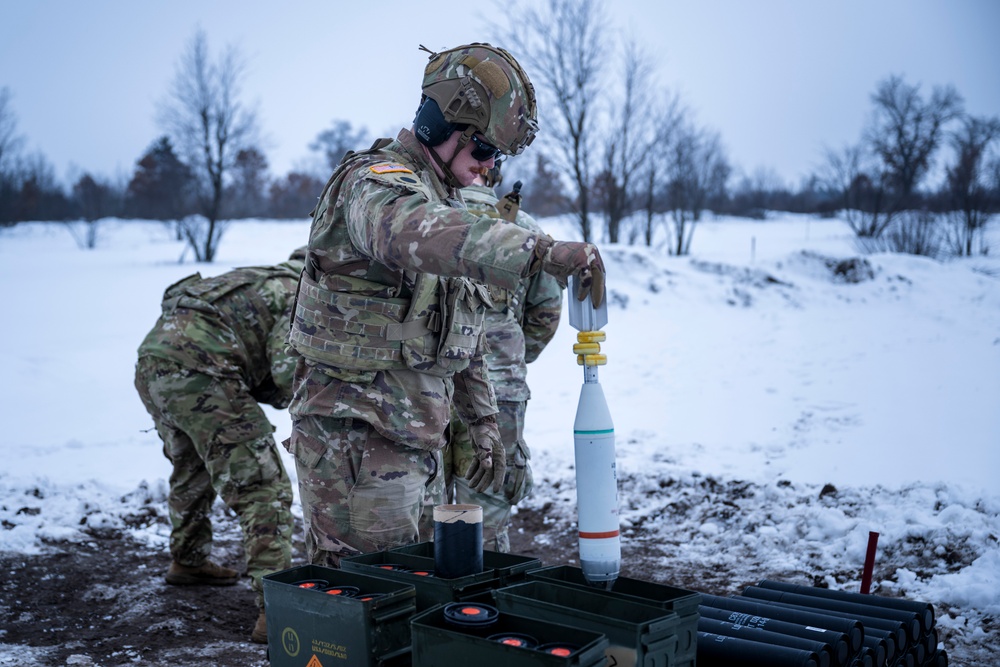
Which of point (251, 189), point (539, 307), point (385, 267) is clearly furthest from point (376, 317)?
point (251, 189)

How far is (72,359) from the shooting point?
10789 mm

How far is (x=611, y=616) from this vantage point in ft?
6.47

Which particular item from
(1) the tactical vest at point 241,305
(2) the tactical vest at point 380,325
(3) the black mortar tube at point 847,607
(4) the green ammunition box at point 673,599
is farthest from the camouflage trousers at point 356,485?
(1) the tactical vest at point 241,305

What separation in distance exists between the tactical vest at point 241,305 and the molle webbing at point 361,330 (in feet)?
5.88

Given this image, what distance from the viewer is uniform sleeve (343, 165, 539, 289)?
1.96 meters

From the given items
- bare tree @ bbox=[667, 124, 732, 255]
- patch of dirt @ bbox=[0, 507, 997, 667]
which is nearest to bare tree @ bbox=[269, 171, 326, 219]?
bare tree @ bbox=[667, 124, 732, 255]

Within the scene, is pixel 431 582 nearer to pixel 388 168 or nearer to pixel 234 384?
pixel 388 168

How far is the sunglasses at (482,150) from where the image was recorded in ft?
8.99

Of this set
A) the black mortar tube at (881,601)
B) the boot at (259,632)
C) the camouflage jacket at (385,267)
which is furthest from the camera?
the boot at (259,632)

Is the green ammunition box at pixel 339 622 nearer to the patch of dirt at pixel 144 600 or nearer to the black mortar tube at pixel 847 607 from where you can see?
the black mortar tube at pixel 847 607

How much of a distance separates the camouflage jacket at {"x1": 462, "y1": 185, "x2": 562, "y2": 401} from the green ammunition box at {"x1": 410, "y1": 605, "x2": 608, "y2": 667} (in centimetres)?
221

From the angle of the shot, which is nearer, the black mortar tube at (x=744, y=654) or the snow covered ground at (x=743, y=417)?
the black mortar tube at (x=744, y=654)

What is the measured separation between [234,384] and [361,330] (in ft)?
6.19

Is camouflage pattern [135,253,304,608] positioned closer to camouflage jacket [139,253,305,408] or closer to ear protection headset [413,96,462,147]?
camouflage jacket [139,253,305,408]
